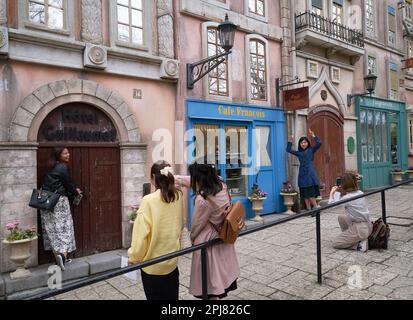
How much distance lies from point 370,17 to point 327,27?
12.8 feet

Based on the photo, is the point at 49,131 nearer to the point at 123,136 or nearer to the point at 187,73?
the point at 123,136

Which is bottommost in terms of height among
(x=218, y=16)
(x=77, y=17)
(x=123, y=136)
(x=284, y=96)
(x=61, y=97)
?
(x=123, y=136)

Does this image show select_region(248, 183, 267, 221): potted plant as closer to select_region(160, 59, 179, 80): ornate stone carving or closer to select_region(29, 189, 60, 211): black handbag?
select_region(160, 59, 179, 80): ornate stone carving

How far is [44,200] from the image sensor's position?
4.77 meters

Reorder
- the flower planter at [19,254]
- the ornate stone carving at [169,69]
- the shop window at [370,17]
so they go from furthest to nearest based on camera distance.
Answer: the shop window at [370,17]
the ornate stone carving at [169,69]
the flower planter at [19,254]

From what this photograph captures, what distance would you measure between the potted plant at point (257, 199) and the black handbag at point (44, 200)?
4558 mm

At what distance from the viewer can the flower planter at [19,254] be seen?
454cm

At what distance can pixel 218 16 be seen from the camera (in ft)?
25.5

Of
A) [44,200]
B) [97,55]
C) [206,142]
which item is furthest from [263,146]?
[44,200]

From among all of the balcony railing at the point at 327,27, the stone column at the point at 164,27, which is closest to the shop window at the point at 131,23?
the stone column at the point at 164,27

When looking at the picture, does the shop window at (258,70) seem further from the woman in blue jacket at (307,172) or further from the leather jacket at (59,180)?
the leather jacket at (59,180)

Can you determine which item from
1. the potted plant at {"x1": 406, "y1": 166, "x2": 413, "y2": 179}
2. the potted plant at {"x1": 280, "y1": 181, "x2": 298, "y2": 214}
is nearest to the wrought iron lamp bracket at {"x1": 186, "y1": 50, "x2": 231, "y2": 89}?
the potted plant at {"x1": 280, "y1": 181, "x2": 298, "y2": 214}
